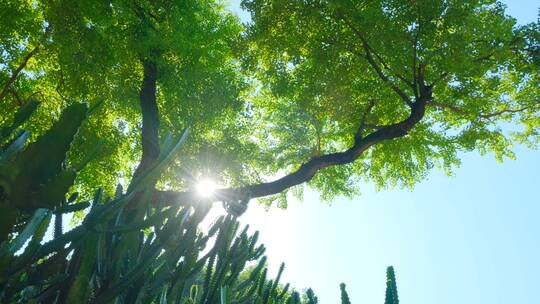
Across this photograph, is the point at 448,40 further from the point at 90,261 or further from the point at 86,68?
the point at 90,261

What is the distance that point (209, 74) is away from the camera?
13188mm

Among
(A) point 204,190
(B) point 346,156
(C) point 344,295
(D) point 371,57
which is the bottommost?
(C) point 344,295

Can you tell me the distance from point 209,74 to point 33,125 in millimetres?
5759

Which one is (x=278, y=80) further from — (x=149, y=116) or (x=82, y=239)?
(x=82, y=239)

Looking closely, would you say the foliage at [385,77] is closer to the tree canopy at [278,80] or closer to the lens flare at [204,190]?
the tree canopy at [278,80]

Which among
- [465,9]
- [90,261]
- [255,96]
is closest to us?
[90,261]

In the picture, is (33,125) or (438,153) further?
(438,153)

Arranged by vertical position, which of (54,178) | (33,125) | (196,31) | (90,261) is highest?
(196,31)

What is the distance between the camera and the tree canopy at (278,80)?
1077 cm

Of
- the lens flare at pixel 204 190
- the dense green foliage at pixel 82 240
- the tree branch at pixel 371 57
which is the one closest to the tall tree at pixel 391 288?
the dense green foliage at pixel 82 240

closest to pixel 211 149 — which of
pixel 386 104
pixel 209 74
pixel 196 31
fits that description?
pixel 209 74

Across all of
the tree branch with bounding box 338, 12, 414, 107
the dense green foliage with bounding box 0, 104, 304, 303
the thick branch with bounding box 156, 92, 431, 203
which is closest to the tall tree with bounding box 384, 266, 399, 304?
the dense green foliage with bounding box 0, 104, 304, 303

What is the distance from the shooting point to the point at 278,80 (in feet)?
43.7

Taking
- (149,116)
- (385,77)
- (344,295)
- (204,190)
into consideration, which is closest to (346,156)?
(385,77)
